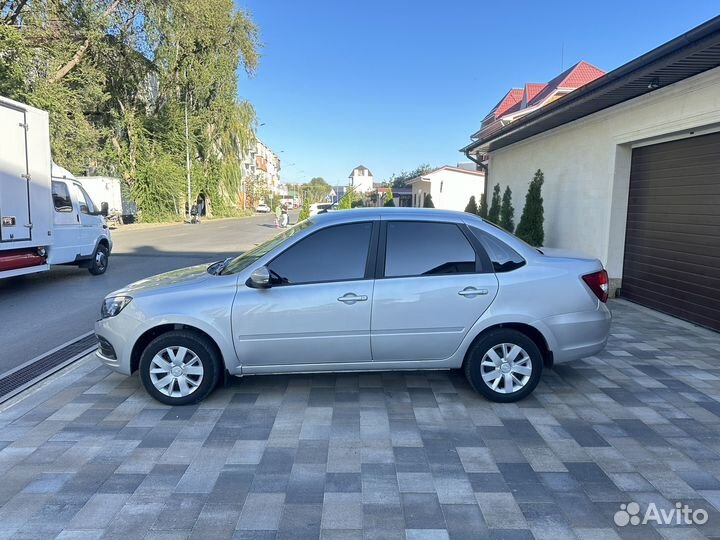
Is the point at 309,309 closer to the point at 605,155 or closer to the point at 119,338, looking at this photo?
the point at 119,338

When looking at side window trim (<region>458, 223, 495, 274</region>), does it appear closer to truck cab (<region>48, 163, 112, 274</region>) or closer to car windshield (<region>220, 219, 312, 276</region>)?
car windshield (<region>220, 219, 312, 276</region>)

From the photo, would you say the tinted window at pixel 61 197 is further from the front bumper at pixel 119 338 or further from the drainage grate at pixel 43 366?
the front bumper at pixel 119 338

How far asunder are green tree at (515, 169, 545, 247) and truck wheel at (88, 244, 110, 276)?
9.94m

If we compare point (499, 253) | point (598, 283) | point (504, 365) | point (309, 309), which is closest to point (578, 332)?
point (598, 283)

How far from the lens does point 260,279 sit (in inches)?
149

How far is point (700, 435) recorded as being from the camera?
3.55m

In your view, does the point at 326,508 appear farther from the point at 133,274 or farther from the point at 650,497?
the point at 133,274

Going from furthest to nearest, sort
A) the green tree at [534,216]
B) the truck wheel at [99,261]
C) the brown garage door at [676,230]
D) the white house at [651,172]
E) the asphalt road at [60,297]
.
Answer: the truck wheel at [99,261]
the green tree at [534,216]
the brown garage door at [676,230]
the white house at [651,172]
the asphalt road at [60,297]

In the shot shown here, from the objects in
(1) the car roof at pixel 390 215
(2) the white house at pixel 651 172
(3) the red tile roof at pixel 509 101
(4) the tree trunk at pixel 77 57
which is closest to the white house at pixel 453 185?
(3) the red tile roof at pixel 509 101

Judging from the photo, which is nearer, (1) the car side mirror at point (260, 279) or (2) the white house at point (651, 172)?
(1) the car side mirror at point (260, 279)

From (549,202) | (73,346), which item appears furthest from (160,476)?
(549,202)

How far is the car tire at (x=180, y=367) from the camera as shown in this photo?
389 cm

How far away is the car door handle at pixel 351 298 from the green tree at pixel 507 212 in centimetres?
1021

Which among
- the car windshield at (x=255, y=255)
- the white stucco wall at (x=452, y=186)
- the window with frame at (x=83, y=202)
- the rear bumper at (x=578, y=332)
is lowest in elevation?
the rear bumper at (x=578, y=332)
